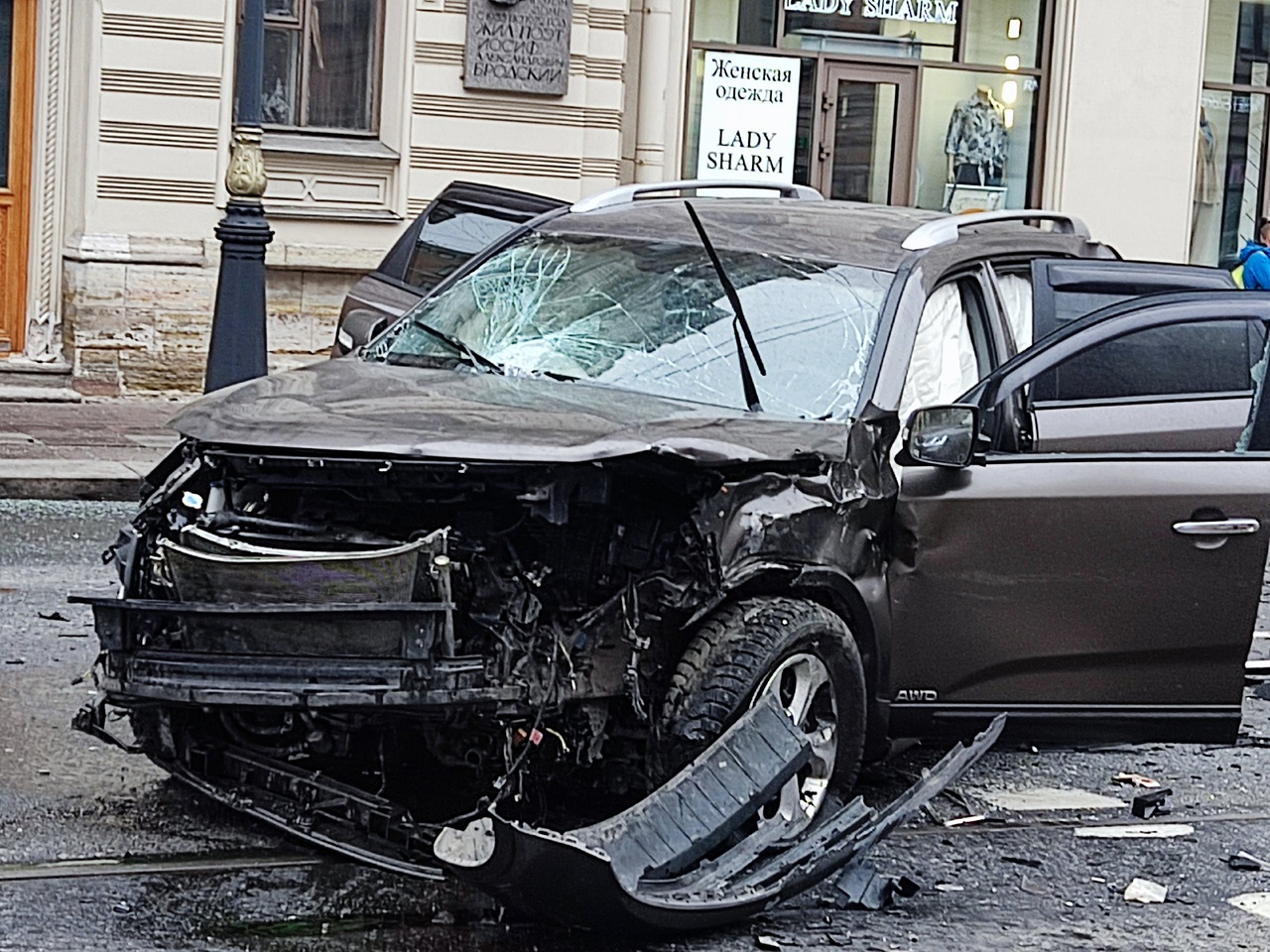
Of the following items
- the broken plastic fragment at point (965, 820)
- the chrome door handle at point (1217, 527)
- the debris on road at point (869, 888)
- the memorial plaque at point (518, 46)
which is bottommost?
the broken plastic fragment at point (965, 820)

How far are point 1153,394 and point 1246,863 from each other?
1.44m

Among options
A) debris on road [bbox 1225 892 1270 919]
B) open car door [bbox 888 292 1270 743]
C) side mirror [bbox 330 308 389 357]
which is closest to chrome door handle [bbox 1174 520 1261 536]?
open car door [bbox 888 292 1270 743]

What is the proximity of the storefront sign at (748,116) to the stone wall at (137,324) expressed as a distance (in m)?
4.59

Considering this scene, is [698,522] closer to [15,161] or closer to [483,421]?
[483,421]

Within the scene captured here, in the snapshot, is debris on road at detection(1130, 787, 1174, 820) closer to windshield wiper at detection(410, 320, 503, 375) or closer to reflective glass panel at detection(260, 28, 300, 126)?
windshield wiper at detection(410, 320, 503, 375)

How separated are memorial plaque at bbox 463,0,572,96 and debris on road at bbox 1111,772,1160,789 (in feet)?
36.1

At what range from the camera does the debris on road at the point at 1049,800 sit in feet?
21.2

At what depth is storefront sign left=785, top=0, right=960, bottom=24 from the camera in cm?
1875

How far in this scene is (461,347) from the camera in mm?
6461

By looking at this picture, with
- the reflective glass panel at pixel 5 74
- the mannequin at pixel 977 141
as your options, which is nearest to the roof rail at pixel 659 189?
the reflective glass panel at pixel 5 74

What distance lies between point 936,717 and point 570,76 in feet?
39.2

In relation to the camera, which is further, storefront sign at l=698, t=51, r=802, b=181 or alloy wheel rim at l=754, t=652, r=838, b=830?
storefront sign at l=698, t=51, r=802, b=181

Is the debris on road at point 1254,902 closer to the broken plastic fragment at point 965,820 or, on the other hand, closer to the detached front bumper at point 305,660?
the broken plastic fragment at point 965,820

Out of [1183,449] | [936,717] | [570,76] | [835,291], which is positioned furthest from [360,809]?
[570,76]
